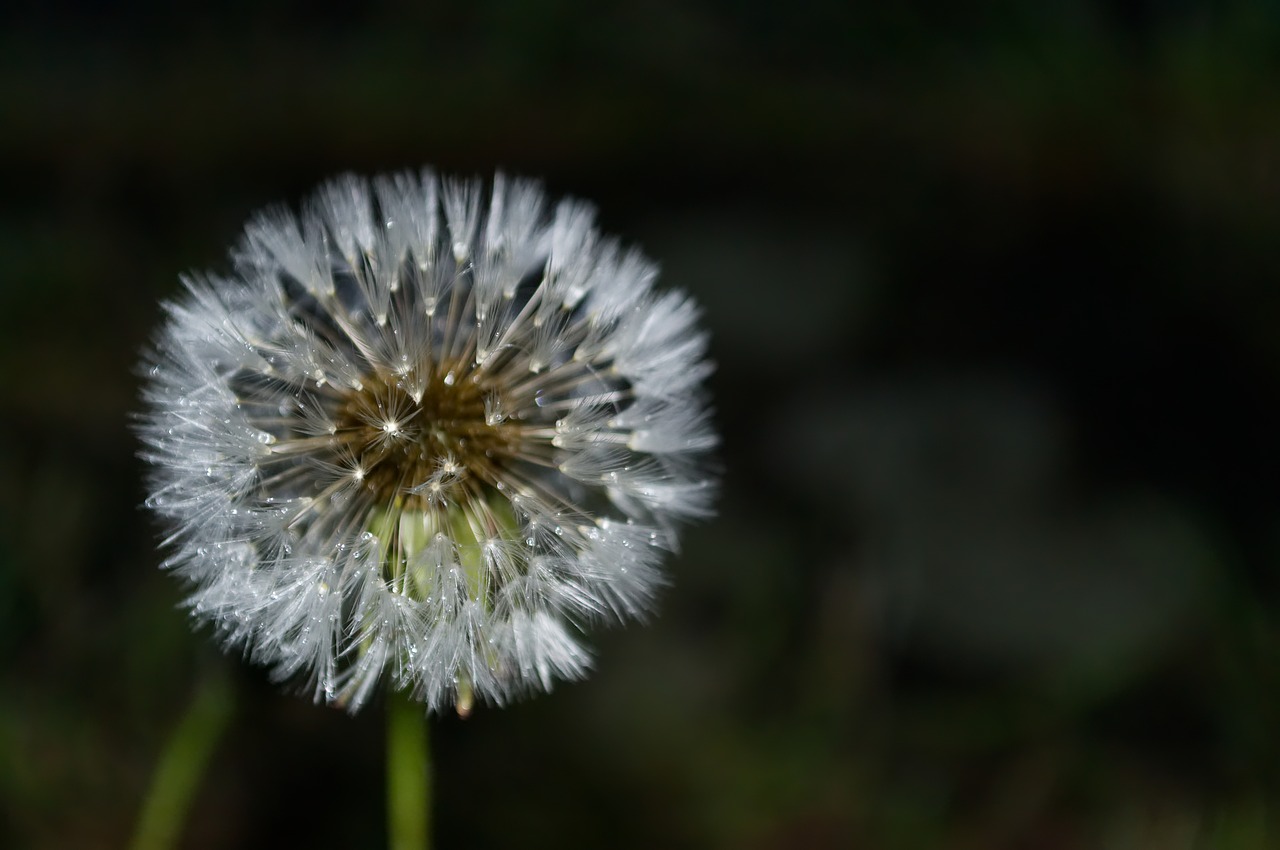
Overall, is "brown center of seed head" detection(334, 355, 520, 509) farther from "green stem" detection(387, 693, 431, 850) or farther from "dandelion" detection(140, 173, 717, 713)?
"green stem" detection(387, 693, 431, 850)

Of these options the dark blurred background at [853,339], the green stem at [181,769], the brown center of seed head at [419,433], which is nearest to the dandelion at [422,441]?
the brown center of seed head at [419,433]

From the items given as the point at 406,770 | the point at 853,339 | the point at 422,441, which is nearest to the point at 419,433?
the point at 422,441

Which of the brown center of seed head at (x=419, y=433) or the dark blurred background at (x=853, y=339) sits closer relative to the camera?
the brown center of seed head at (x=419, y=433)

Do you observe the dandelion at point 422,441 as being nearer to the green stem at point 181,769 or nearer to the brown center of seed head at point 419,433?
the brown center of seed head at point 419,433

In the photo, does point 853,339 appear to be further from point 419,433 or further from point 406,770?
point 406,770

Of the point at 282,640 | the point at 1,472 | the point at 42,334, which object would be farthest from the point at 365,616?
the point at 42,334
